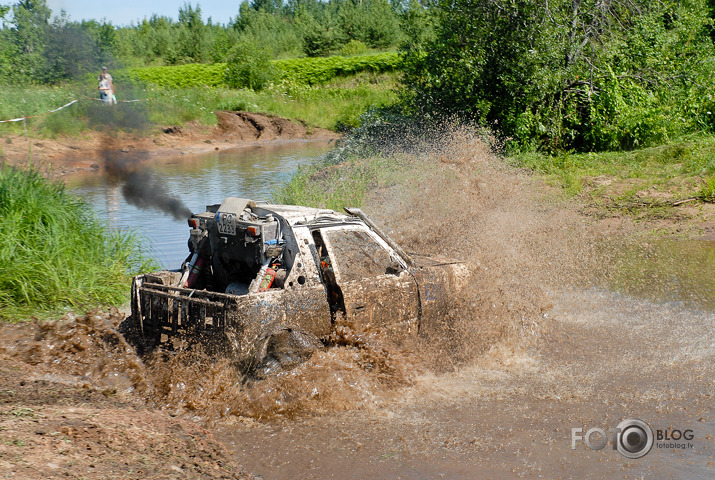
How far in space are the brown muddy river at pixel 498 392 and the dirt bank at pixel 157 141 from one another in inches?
457

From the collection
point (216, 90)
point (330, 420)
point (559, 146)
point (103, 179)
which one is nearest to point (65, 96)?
point (103, 179)

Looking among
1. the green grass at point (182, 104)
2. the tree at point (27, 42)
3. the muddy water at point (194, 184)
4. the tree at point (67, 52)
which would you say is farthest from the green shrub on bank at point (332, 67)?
the tree at point (67, 52)

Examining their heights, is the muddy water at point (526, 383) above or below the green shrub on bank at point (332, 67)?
below

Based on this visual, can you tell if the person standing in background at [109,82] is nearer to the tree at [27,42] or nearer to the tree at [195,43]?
the tree at [27,42]

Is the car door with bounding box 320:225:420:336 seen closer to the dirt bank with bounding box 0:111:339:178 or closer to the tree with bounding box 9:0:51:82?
the dirt bank with bounding box 0:111:339:178

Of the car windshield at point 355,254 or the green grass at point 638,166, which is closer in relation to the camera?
the car windshield at point 355,254

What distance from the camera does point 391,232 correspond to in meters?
11.5

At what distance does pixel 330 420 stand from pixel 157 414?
1.38 metres

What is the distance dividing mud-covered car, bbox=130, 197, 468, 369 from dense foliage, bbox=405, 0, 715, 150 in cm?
1068

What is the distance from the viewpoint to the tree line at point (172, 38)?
23.1 metres

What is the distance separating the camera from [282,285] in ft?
20.3

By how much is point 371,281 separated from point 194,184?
1435 cm

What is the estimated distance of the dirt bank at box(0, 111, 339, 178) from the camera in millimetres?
21797

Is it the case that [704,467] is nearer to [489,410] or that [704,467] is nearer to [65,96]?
[489,410]
